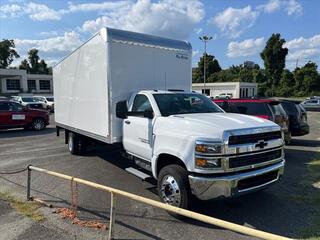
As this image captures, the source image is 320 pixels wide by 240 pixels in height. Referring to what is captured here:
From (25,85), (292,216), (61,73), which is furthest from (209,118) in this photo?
(25,85)

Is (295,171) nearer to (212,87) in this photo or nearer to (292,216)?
(292,216)

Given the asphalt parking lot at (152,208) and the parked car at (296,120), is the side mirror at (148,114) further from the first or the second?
the parked car at (296,120)

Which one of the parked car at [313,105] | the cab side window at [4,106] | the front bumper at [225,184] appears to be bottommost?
the parked car at [313,105]

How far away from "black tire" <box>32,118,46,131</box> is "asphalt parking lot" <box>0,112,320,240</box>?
8.46 meters

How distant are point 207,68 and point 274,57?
2234 centimetres

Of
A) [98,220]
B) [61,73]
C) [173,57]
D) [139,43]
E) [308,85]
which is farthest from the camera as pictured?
[308,85]

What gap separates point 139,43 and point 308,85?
258 feet

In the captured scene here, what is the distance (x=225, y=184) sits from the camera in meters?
4.61

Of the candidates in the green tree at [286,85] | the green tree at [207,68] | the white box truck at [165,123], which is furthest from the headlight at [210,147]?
the green tree at [207,68]

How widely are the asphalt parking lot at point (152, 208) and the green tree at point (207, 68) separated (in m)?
83.2

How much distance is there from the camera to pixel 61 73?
1101cm

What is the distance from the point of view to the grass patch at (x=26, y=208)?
5.29m

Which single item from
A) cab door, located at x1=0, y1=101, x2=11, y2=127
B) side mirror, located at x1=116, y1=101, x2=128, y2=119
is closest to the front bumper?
side mirror, located at x1=116, y1=101, x2=128, y2=119

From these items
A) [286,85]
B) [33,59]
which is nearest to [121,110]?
[286,85]
